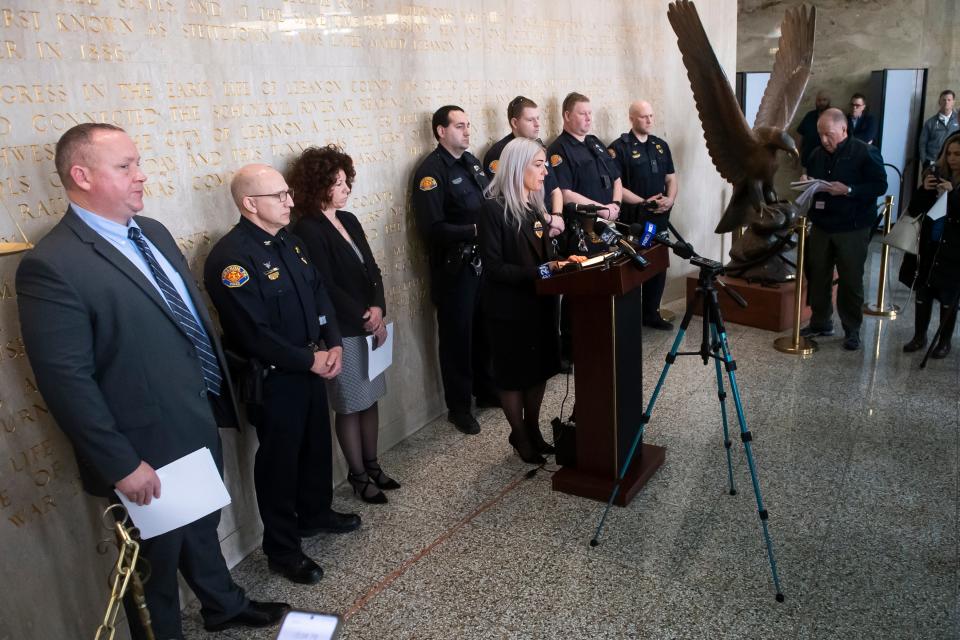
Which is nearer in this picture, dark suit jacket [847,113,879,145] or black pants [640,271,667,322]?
black pants [640,271,667,322]

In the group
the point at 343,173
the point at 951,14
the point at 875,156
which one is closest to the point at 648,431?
the point at 343,173

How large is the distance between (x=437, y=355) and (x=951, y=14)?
29.0ft

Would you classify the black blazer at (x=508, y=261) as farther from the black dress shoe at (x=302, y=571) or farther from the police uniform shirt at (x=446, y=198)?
the black dress shoe at (x=302, y=571)

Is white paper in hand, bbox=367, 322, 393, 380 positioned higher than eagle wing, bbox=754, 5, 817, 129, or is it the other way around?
eagle wing, bbox=754, 5, 817, 129

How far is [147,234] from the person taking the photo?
2.32 meters

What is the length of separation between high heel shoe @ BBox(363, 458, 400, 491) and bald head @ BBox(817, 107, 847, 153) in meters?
3.60

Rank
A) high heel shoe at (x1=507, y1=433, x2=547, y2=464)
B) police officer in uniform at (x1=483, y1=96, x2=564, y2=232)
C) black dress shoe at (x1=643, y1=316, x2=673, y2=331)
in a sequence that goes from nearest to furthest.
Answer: high heel shoe at (x1=507, y1=433, x2=547, y2=464) → police officer in uniform at (x1=483, y1=96, x2=564, y2=232) → black dress shoe at (x1=643, y1=316, x2=673, y2=331)

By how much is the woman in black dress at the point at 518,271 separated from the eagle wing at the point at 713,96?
2.14 m

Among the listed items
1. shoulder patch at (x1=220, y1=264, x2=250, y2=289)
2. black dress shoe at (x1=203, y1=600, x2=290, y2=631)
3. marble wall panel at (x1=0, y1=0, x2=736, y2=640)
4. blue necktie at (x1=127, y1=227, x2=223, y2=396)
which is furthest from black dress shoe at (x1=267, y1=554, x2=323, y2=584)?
shoulder patch at (x1=220, y1=264, x2=250, y2=289)

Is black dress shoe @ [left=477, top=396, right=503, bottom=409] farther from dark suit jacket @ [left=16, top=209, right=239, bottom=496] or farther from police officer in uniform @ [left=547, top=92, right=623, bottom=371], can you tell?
dark suit jacket @ [left=16, top=209, right=239, bottom=496]

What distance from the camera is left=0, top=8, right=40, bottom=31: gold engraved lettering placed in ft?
7.06

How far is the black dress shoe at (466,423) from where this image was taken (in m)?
4.14

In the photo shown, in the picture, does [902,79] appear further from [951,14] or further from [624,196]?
[624,196]

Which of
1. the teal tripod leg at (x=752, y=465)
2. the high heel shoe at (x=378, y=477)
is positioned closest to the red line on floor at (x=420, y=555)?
the high heel shoe at (x=378, y=477)
